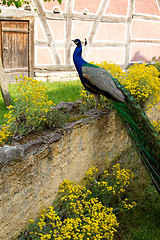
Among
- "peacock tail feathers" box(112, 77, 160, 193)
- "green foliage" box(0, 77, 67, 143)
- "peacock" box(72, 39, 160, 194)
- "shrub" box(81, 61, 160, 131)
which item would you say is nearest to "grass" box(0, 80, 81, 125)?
"shrub" box(81, 61, 160, 131)

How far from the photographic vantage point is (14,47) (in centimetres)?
825

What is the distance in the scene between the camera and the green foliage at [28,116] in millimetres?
3201

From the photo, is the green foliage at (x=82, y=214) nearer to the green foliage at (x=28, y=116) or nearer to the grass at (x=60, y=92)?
the green foliage at (x=28, y=116)

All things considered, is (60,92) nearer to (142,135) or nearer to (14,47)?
(14,47)

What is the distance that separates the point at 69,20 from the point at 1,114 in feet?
15.1

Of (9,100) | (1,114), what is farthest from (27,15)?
(1,114)

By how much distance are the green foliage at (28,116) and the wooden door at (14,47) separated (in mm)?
5067

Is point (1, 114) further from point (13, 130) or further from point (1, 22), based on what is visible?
point (1, 22)

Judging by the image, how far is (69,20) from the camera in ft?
29.0

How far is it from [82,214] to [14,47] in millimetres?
6474

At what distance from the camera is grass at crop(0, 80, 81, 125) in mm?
6927

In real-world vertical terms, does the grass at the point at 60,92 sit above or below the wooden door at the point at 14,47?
below

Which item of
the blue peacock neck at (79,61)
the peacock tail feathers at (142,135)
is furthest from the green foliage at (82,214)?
the blue peacock neck at (79,61)

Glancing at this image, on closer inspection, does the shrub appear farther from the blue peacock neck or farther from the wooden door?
the wooden door
